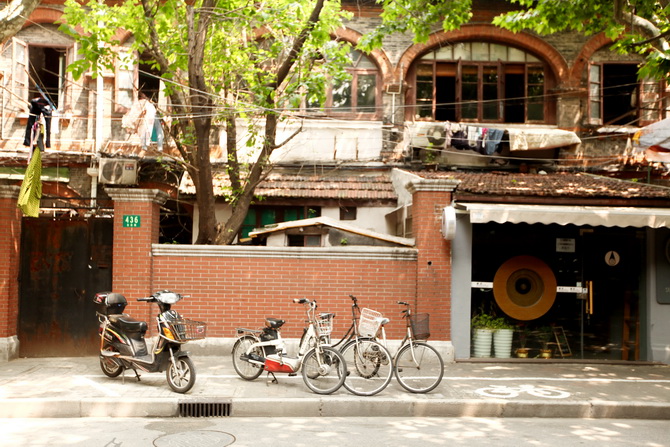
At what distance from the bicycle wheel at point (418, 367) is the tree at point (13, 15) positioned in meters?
7.47

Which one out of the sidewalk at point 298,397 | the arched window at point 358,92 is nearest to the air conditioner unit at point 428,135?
the arched window at point 358,92

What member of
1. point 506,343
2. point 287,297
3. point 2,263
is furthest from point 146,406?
point 506,343

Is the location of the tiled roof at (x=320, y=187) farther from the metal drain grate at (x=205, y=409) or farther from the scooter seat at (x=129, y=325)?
the metal drain grate at (x=205, y=409)

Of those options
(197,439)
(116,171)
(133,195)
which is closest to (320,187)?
(116,171)

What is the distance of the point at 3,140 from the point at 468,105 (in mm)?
11947

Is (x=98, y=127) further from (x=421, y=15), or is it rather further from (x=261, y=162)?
(x=421, y=15)

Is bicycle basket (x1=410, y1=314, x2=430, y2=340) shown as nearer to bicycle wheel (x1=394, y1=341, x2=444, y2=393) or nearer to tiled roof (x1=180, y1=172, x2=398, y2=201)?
bicycle wheel (x1=394, y1=341, x2=444, y2=393)

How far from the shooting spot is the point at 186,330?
859cm

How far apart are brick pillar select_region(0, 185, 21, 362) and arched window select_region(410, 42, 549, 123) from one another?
10068mm

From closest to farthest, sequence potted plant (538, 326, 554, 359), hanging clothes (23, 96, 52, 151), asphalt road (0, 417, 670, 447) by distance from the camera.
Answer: asphalt road (0, 417, 670, 447) → hanging clothes (23, 96, 52, 151) → potted plant (538, 326, 554, 359)

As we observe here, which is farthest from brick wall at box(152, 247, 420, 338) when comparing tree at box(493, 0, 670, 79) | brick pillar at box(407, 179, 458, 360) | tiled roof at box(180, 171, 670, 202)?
tree at box(493, 0, 670, 79)

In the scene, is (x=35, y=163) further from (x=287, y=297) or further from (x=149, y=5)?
(x=287, y=297)

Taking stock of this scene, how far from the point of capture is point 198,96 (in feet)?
37.4

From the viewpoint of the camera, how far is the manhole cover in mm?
6602
